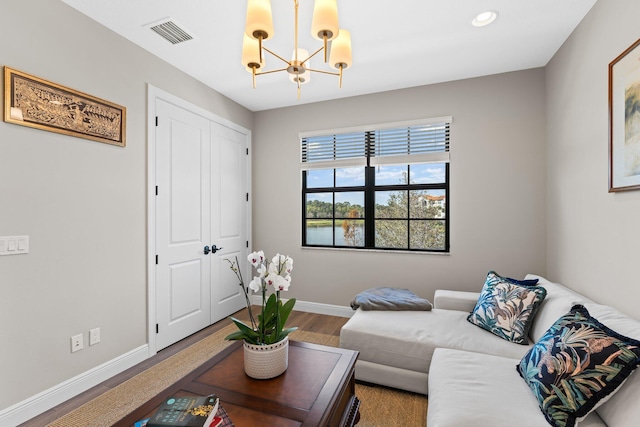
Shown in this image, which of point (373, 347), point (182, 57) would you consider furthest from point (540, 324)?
point (182, 57)

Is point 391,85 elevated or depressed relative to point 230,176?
elevated

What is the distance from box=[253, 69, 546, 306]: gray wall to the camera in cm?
291

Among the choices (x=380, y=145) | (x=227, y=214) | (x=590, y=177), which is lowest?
(x=227, y=214)

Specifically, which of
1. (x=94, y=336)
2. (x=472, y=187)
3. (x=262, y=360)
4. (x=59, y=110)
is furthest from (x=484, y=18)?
(x=94, y=336)

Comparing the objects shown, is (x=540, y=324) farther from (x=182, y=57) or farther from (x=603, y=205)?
(x=182, y=57)

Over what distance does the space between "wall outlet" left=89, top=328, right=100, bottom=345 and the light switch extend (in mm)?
736

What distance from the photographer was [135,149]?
2.55 metres

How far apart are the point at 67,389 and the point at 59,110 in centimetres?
189

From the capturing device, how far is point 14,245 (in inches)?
70.8

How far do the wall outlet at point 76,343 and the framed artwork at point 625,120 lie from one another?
3572 mm

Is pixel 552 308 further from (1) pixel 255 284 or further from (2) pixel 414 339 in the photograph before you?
(1) pixel 255 284

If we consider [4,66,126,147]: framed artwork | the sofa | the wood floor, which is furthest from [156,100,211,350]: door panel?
the sofa

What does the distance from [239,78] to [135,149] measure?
127cm

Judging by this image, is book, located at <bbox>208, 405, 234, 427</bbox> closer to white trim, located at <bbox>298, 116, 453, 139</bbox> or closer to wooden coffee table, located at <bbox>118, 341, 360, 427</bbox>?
wooden coffee table, located at <bbox>118, 341, 360, 427</bbox>
